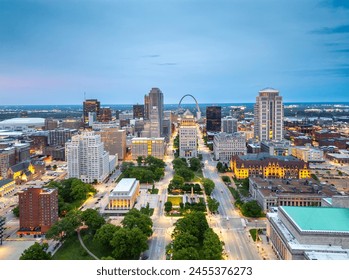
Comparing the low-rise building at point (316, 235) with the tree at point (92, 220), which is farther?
the tree at point (92, 220)

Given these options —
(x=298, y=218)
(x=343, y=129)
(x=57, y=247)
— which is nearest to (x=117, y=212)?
(x=57, y=247)

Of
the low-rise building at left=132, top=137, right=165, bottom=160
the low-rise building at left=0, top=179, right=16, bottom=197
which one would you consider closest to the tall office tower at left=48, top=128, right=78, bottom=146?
the low-rise building at left=132, top=137, right=165, bottom=160

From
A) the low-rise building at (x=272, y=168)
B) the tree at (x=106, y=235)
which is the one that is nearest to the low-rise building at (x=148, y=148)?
the low-rise building at (x=272, y=168)

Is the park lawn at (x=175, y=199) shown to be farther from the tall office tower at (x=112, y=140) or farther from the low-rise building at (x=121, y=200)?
the tall office tower at (x=112, y=140)

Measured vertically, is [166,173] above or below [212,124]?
below

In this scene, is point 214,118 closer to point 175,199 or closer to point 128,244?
point 175,199

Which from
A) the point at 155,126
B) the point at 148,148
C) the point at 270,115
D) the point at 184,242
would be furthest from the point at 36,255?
the point at 270,115

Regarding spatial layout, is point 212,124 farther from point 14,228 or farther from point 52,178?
point 14,228
